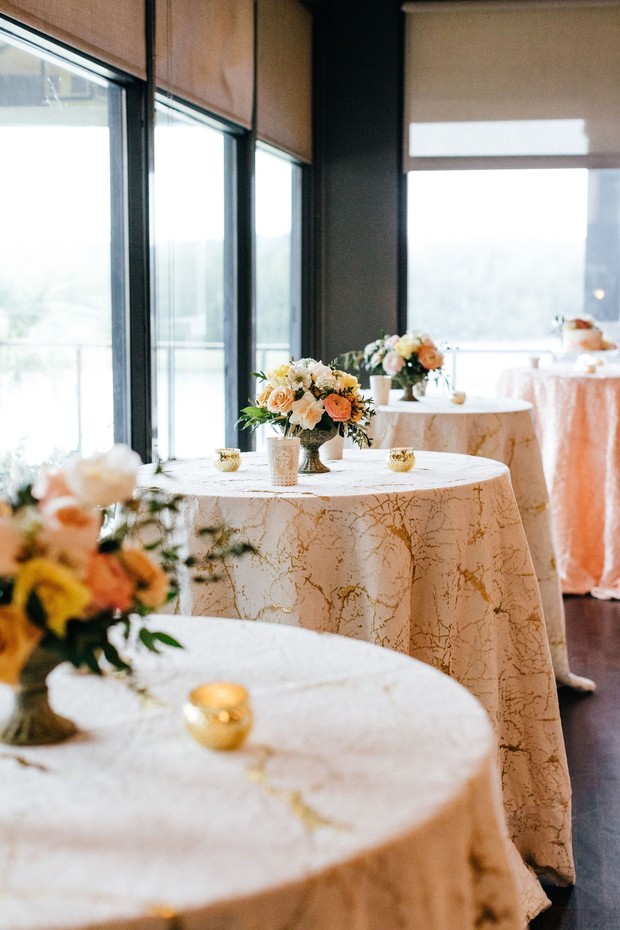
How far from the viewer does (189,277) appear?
717cm

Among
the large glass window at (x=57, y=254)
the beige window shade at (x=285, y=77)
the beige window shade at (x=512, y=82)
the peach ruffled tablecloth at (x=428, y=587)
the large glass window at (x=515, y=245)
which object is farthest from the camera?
the large glass window at (x=515, y=245)

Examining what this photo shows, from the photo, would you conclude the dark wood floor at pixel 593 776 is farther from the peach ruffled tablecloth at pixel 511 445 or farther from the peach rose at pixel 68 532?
the peach rose at pixel 68 532

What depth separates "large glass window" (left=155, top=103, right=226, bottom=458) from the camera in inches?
178

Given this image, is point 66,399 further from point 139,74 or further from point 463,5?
point 463,5

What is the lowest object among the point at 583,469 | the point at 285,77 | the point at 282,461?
the point at 583,469

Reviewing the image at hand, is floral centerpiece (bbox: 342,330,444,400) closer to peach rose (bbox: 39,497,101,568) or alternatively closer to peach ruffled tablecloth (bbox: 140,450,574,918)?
peach ruffled tablecloth (bbox: 140,450,574,918)

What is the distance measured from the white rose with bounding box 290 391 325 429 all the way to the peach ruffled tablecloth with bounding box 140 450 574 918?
0.14m

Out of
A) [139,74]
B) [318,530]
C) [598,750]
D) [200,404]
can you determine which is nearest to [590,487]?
[598,750]

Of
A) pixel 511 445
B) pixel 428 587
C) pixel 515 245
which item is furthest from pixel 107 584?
pixel 515 245

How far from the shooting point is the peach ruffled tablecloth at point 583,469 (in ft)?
16.1

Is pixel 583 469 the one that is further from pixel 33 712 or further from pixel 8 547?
pixel 8 547

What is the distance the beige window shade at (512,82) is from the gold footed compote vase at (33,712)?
6180 mm

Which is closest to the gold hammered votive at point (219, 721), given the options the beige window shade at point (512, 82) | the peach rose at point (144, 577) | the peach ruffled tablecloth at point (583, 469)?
the peach rose at point (144, 577)

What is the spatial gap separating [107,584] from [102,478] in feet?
0.37
